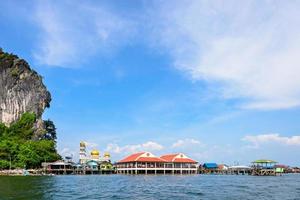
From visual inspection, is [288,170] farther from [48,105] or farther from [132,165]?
[48,105]

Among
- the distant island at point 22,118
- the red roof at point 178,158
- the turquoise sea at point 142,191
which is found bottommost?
the turquoise sea at point 142,191

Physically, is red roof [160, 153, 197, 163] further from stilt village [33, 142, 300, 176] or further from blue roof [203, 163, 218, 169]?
blue roof [203, 163, 218, 169]

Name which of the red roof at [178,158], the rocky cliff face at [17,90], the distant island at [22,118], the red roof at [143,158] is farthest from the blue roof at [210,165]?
the rocky cliff face at [17,90]

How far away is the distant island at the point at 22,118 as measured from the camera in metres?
81.2

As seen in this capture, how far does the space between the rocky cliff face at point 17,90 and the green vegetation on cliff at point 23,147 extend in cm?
267

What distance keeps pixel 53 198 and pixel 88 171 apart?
204 ft

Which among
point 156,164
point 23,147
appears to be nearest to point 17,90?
point 23,147

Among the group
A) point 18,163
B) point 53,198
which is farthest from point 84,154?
point 53,198

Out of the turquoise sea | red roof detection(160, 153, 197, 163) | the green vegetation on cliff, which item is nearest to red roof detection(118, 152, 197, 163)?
red roof detection(160, 153, 197, 163)

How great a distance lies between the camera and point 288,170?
409 feet

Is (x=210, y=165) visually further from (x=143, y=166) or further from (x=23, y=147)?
(x=23, y=147)

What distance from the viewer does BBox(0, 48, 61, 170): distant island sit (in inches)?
3196

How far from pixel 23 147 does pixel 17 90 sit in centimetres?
2113

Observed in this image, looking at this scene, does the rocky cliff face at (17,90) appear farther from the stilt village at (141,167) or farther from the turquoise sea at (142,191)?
the turquoise sea at (142,191)
